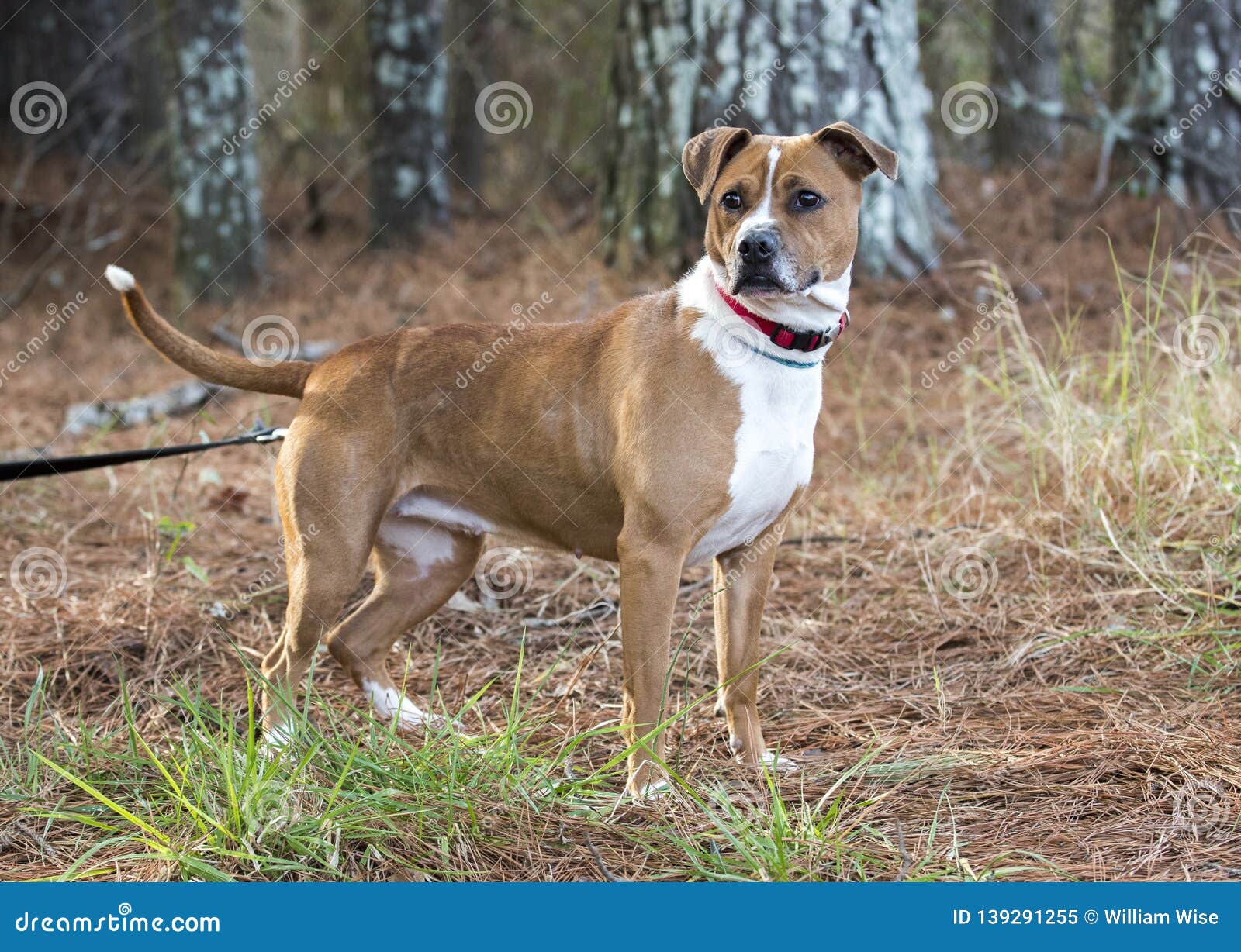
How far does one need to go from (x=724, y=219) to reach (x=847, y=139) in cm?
42

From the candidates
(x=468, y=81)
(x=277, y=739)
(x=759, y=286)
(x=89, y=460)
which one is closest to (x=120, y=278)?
(x=89, y=460)

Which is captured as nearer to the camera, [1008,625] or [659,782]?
[659,782]

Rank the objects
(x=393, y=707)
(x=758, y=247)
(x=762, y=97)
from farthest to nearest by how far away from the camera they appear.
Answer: (x=762, y=97) → (x=393, y=707) → (x=758, y=247)

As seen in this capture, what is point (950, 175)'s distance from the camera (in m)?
8.05

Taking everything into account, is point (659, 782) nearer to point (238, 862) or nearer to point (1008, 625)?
point (238, 862)

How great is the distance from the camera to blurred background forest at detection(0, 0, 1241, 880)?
272cm

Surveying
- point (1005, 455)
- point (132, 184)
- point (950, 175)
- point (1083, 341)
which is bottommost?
point (1005, 455)

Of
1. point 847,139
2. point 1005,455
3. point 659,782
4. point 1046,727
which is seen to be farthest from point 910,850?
point 1005,455

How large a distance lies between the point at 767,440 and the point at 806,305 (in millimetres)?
376

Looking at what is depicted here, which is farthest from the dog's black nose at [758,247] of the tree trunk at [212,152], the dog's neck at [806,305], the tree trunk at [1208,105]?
the tree trunk at [212,152]

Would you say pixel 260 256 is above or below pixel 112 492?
above

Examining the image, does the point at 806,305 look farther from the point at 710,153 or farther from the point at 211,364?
the point at 211,364

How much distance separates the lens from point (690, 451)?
123 inches

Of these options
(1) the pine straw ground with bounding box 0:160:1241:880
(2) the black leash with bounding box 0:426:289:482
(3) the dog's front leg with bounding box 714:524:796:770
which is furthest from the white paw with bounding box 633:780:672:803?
(2) the black leash with bounding box 0:426:289:482
